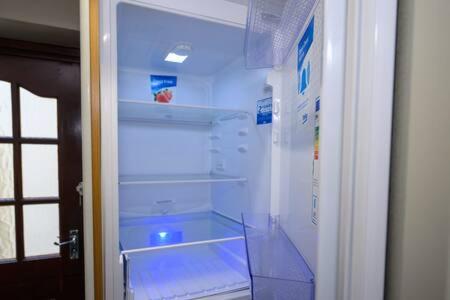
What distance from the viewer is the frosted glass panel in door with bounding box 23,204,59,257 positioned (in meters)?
1.45

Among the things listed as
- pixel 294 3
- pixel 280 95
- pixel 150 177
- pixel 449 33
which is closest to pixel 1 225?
pixel 150 177

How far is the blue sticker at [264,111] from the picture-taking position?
48.3 inches

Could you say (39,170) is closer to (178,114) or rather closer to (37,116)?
(37,116)

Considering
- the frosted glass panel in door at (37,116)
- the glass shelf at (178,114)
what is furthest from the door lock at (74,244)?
the glass shelf at (178,114)

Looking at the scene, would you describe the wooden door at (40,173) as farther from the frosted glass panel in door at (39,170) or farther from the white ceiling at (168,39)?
the white ceiling at (168,39)

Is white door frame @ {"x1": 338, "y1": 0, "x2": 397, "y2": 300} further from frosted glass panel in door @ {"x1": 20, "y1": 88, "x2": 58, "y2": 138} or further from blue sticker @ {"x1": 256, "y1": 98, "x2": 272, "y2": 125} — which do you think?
frosted glass panel in door @ {"x1": 20, "y1": 88, "x2": 58, "y2": 138}

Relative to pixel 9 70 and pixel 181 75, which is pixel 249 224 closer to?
pixel 181 75

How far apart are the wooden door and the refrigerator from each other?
0.29 metres

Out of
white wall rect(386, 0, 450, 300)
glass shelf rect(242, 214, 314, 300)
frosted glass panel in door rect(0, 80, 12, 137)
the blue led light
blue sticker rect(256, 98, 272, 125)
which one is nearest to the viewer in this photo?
white wall rect(386, 0, 450, 300)

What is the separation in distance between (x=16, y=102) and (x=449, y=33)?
187cm

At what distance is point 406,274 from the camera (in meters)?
0.41

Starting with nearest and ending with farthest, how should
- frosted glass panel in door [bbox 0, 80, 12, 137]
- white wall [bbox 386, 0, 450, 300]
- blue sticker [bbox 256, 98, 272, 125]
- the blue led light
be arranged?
white wall [bbox 386, 0, 450, 300]
blue sticker [bbox 256, 98, 272, 125]
frosted glass panel in door [bbox 0, 80, 12, 137]
the blue led light

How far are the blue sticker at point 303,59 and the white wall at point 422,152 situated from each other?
23 centimetres

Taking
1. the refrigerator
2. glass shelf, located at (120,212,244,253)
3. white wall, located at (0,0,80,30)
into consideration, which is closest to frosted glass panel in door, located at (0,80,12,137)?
white wall, located at (0,0,80,30)
